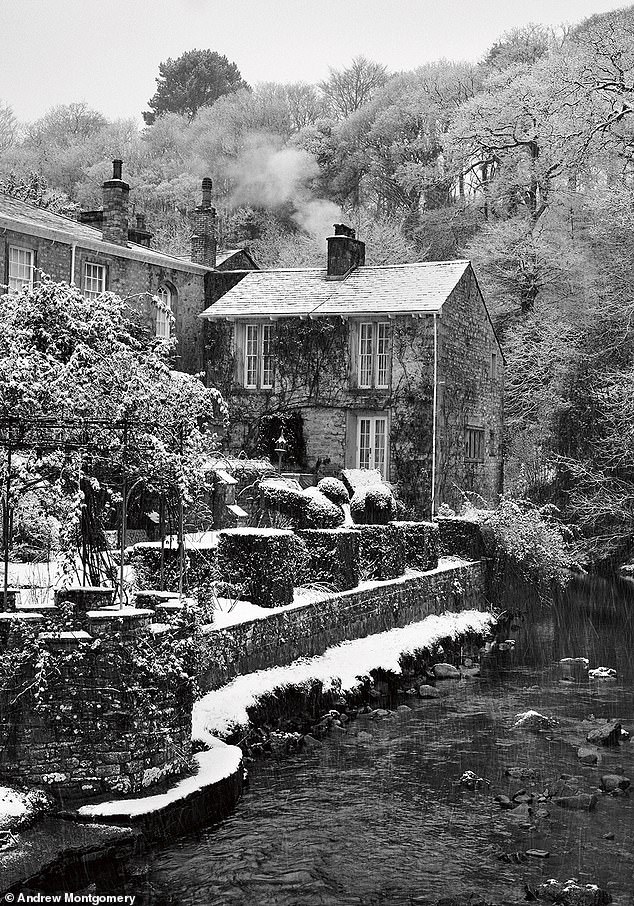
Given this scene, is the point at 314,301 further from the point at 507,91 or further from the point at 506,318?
the point at 507,91

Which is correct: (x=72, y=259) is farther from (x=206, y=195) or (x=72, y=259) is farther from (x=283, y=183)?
(x=283, y=183)

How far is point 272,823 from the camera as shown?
34.2 feet

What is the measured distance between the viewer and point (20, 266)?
23.1 m

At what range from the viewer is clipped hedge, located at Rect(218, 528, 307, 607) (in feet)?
48.6

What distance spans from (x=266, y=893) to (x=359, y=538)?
A: 402 inches

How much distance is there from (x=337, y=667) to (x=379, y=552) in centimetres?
418

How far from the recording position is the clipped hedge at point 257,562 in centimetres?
1481

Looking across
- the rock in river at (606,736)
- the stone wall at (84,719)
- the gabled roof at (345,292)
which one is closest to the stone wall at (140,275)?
the gabled roof at (345,292)

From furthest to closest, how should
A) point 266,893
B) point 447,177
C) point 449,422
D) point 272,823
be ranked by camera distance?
point 447,177 < point 449,422 < point 272,823 < point 266,893

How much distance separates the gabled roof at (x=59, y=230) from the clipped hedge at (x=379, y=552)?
32.8ft

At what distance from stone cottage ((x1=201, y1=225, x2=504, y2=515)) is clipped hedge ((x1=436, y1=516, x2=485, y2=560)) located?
1779 millimetres

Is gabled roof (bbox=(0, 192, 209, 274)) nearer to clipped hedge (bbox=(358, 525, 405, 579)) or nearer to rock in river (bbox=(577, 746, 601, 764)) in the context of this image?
clipped hedge (bbox=(358, 525, 405, 579))

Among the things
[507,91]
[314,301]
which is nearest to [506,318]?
[507,91]

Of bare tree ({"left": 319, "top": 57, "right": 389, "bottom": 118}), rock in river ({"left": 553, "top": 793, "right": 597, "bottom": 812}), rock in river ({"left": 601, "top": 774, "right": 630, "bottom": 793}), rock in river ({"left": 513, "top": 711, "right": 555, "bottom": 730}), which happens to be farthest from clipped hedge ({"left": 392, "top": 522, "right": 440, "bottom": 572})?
bare tree ({"left": 319, "top": 57, "right": 389, "bottom": 118})
